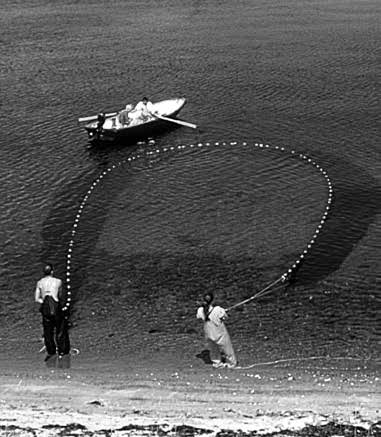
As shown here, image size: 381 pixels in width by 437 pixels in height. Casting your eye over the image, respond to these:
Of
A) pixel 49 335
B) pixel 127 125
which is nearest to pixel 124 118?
pixel 127 125

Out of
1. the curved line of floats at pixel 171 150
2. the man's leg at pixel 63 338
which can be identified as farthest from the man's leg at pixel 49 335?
the curved line of floats at pixel 171 150

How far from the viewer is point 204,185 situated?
40906 mm

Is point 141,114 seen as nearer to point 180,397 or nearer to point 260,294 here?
point 260,294

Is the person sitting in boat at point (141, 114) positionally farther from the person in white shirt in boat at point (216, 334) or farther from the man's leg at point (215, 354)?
the man's leg at point (215, 354)

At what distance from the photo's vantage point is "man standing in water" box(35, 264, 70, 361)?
2402 centimetres

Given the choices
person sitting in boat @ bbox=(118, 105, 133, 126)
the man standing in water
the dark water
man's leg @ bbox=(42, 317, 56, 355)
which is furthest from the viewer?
person sitting in boat @ bbox=(118, 105, 133, 126)

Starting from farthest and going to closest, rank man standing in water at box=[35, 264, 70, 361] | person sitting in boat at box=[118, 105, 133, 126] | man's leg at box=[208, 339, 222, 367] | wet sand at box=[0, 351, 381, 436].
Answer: person sitting in boat at box=[118, 105, 133, 126]
man's leg at box=[208, 339, 222, 367]
man standing in water at box=[35, 264, 70, 361]
wet sand at box=[0, 351, 381, 436]

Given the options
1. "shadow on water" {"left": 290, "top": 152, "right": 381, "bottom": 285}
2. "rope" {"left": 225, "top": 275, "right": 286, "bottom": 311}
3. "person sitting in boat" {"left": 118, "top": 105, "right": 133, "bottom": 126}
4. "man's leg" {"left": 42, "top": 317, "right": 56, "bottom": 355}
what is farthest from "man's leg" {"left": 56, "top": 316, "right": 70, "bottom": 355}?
"person sitting in boat" {"left": 118, "top": 105, "right": 133, "bottom": 126}

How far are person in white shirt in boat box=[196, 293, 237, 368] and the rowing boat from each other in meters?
24.5

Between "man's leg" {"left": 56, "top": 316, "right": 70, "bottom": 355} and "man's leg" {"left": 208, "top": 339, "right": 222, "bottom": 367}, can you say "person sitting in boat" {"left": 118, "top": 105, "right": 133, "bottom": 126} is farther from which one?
"man's leg" {"left": 208, "top": 339, "right": 222, "bottom": 367}

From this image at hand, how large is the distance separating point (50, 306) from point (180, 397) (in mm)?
5064

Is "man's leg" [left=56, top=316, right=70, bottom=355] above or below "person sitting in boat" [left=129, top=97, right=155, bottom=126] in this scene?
below

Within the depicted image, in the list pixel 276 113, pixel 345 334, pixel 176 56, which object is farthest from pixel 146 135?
pixel 345 334

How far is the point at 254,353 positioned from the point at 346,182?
53.9ft
